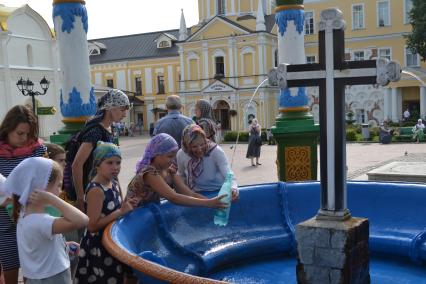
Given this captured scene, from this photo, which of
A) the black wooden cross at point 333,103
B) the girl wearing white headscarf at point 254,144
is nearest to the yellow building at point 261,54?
the girl wearing white headscarf at point 254,144

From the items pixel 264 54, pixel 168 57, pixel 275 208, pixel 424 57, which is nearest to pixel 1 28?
pixel 264 54

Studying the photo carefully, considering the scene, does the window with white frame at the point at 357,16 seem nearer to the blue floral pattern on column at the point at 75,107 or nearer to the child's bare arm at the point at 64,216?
the blue floral pattern on column at the point at 75,107

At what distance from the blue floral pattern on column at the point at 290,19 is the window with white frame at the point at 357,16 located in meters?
34.7

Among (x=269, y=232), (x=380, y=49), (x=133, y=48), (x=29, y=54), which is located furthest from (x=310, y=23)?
(x=269, y=232)

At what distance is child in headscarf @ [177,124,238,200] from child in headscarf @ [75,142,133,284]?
0.99 m

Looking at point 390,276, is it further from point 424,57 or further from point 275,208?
point 424,57

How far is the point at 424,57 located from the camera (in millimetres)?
32938

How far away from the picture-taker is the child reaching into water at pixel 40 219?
116 inches

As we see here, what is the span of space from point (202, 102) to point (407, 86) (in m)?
35.4

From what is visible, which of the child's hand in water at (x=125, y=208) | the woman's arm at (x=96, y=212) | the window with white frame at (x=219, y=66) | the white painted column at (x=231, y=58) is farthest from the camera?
the window with white frame at (x=219, y=66)

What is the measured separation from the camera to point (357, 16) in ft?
130

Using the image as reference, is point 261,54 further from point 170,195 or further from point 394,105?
point 170,195

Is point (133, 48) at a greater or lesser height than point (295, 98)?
greater

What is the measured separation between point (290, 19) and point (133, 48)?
48.8m
